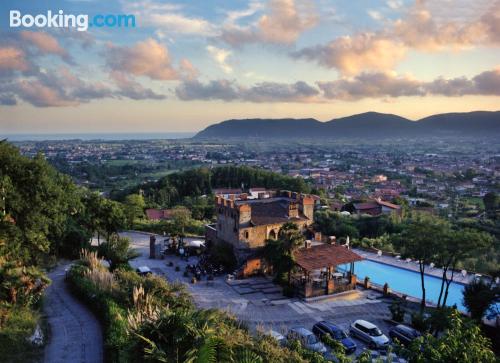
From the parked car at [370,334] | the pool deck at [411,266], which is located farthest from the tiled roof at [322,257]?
the pool deck at [411,266]

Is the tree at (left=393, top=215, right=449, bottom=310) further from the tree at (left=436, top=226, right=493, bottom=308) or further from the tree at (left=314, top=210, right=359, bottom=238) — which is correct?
the tree at (left=314, top=210, right=359, bottom=238)

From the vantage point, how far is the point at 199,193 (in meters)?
72.1

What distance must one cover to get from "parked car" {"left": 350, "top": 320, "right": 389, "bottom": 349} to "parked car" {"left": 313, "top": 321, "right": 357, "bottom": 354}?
0.76 meters

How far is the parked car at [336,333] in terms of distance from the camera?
16062mm

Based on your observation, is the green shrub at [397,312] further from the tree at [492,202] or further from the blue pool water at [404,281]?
→ the tree at [492,202]

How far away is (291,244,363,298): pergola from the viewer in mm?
22047

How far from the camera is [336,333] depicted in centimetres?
1684

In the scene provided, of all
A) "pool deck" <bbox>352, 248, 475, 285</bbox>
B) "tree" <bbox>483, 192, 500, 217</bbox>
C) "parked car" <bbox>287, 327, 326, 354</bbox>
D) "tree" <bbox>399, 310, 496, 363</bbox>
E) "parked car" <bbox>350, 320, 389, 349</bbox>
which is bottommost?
"tree" <bbox>483, 192, 500, 217</bbox>

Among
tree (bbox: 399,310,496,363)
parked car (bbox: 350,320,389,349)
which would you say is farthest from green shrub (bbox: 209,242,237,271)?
tree (bbox: 399,310,496,363)

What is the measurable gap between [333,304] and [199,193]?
52.3 m

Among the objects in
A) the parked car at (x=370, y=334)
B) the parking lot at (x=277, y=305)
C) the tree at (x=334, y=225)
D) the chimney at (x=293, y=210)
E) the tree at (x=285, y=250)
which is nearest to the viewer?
the parked car at (x=370, y=334)

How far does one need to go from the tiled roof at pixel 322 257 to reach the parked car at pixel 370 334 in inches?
176

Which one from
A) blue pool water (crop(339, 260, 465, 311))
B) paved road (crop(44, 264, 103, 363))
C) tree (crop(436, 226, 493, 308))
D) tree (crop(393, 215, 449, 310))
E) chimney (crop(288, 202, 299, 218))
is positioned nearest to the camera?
paved road (crop(44, 264, 103, 363))

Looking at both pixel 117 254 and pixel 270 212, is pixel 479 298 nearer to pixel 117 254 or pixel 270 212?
pixel 270 212
